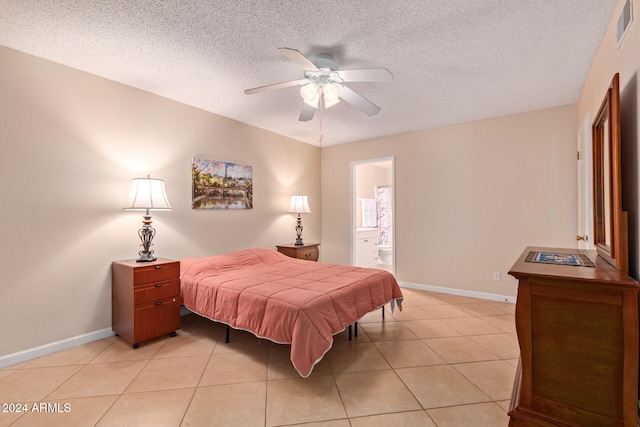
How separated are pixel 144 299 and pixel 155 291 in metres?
0.11

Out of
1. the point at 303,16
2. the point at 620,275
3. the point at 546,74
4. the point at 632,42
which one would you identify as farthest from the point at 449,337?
the point at 303,16

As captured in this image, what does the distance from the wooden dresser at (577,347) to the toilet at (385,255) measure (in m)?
5.35

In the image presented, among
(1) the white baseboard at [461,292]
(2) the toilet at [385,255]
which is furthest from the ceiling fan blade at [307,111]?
(2) the toilet at [385,255]

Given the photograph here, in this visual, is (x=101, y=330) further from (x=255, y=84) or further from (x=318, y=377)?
(x=255, y=84)

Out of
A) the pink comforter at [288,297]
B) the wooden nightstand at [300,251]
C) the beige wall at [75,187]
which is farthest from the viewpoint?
the wooden nightstand at [300,251]

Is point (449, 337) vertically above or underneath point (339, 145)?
underneath

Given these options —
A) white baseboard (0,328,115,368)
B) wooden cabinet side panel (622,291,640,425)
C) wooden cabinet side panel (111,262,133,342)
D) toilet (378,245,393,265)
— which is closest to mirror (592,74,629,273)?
wooden cabinet side panel (622,291,640,425)

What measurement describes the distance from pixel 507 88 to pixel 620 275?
2387mm

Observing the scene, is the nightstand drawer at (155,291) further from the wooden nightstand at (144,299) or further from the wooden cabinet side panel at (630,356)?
the wooden cabinet side panel at (630,356)

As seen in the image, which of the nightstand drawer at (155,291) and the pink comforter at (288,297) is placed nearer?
the pink comforter at (288,297)

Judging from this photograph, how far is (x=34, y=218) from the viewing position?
2.39 meters

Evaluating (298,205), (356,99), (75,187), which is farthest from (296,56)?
(298,205)

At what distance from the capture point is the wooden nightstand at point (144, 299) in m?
2.54

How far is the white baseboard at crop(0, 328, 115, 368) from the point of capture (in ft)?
7.37
